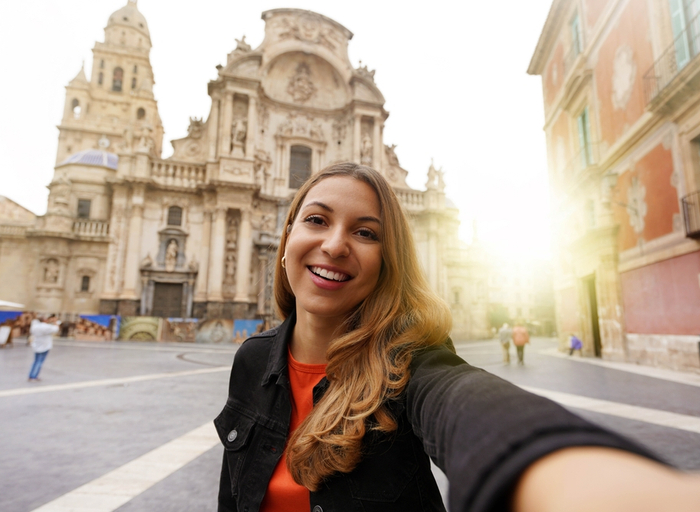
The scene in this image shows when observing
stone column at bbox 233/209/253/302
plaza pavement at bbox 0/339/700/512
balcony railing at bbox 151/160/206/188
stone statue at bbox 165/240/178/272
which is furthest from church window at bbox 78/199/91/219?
plaza pavement at bbox 0/339/700/512

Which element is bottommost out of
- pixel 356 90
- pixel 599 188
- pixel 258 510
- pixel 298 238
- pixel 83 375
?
pixel 83 375

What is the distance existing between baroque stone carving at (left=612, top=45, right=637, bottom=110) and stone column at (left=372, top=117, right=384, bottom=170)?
1430cm

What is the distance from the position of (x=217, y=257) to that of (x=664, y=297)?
18.3m

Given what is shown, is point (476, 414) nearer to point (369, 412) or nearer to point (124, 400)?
point (369, 412)

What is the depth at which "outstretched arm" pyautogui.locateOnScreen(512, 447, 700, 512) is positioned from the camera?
35 centimetres

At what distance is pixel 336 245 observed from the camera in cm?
126

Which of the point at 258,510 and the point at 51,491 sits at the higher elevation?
the point at 258,510

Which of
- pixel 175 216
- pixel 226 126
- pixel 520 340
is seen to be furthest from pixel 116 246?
pixel 520 340

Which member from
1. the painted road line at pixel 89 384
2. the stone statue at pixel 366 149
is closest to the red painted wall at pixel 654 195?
the painted road line at pixel 89 384

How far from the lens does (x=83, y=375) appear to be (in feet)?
23.7

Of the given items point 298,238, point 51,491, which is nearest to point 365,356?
point 298,238

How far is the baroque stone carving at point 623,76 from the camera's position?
10.4m

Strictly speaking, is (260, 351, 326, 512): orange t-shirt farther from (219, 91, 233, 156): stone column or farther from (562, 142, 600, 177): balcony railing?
(219, 91, 233, 156): stone column

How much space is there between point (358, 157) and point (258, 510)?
78.3 feet
